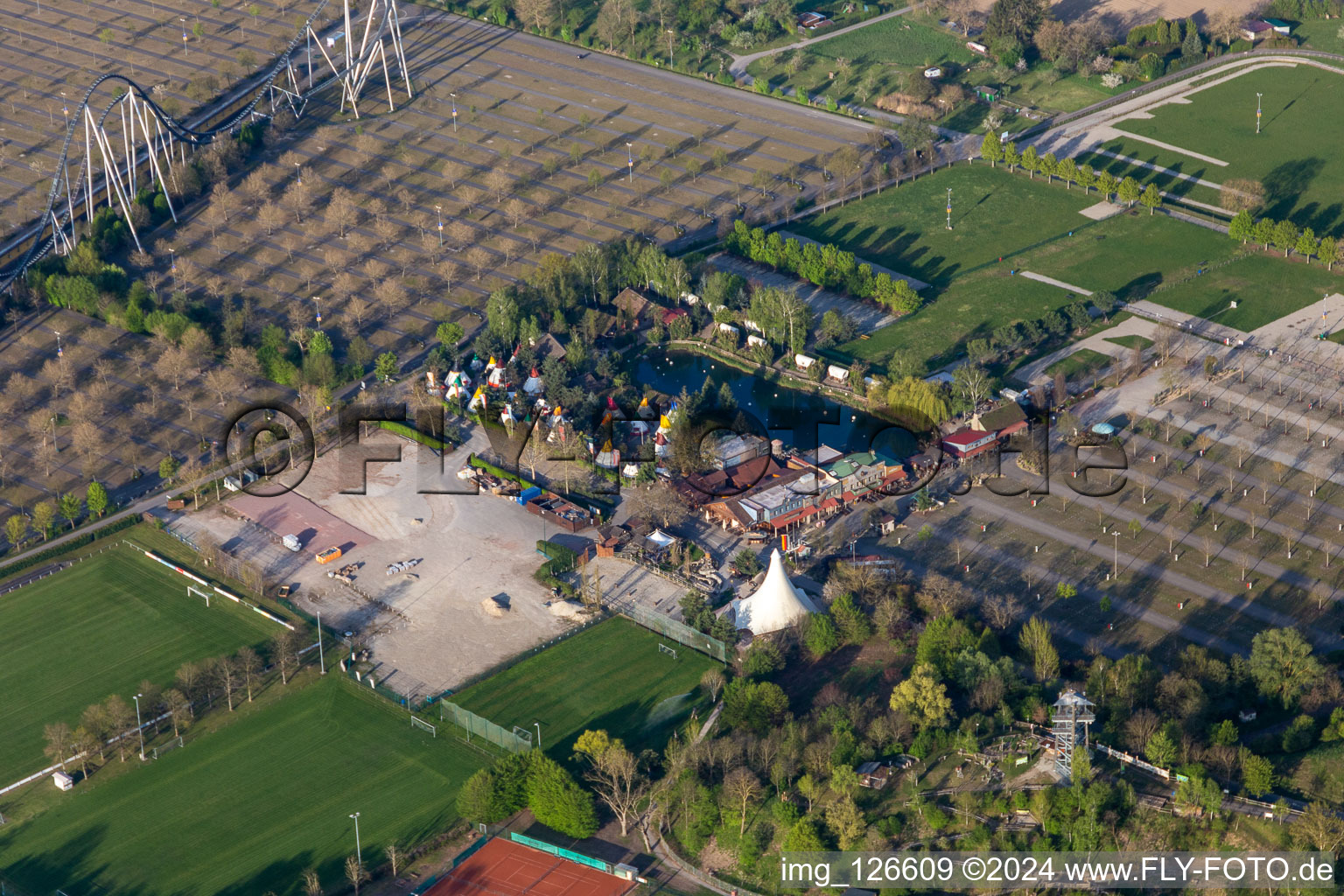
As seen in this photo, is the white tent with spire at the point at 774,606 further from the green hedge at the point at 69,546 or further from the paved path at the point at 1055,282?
the paved path at the point at 1055,282

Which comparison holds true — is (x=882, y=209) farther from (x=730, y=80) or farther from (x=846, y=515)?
(x=846, y=515)

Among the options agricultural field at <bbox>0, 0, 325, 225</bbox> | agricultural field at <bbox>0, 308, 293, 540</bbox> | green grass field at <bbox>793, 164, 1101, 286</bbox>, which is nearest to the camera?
agricultural field at <bbox>0, 308, 293, 540</bbox>

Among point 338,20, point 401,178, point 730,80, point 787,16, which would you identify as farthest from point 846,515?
point 338,20

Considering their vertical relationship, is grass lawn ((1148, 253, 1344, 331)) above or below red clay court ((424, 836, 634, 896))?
above

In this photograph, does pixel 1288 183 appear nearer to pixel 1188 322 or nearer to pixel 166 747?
pixel 1188 322

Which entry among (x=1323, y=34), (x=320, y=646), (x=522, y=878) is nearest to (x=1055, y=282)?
(x=1323, y=34)

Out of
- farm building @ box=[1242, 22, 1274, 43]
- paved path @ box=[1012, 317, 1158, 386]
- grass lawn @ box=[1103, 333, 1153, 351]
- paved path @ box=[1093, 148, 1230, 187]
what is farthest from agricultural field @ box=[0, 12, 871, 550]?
farm building @ box=[1242, 22, 1274, 43]

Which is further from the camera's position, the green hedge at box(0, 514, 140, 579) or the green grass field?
the green grass field

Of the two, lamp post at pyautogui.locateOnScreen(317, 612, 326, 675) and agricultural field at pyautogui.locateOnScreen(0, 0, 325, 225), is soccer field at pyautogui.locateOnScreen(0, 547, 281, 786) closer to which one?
lamp post at pyautogui.locateOnScreen(317, 612, 326, 675)
